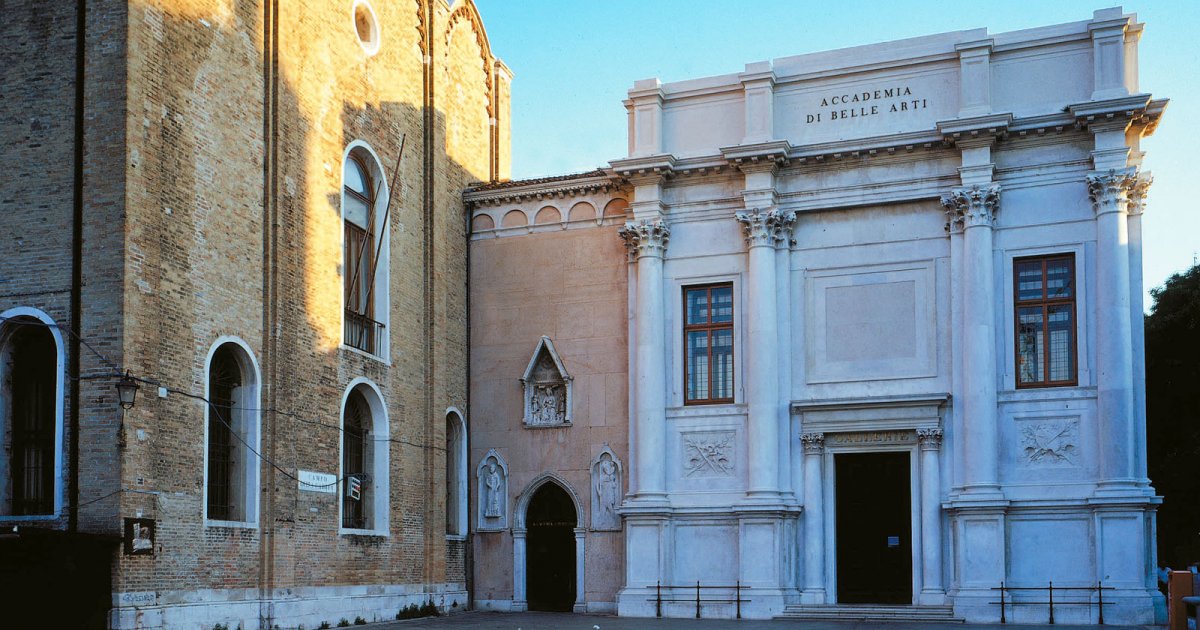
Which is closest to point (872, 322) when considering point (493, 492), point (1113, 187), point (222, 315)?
point (1113, 187)

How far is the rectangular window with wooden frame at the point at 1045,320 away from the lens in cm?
2433

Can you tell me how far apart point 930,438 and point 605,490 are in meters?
6.81

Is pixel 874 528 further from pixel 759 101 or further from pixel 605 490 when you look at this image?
pixel 759 101

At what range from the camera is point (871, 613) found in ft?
79.7

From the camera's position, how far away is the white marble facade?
23719 millimetres

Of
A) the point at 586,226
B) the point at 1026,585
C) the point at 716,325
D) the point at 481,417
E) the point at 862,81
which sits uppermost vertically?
the point at 862,81

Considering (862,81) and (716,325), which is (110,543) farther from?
(862,81)

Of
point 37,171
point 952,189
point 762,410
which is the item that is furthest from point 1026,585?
point 37,171

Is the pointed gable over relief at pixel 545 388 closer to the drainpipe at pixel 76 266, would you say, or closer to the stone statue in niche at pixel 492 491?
the stone statue in niche at pixel 492 491

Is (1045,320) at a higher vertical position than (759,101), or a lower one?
lower

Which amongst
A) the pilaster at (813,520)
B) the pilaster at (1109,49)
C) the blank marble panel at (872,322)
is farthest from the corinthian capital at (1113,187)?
the pilaster at (813,520)

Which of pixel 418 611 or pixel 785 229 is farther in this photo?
pixel 785 229

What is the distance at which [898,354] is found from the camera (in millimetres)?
25328

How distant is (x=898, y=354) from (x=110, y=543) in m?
15.1
